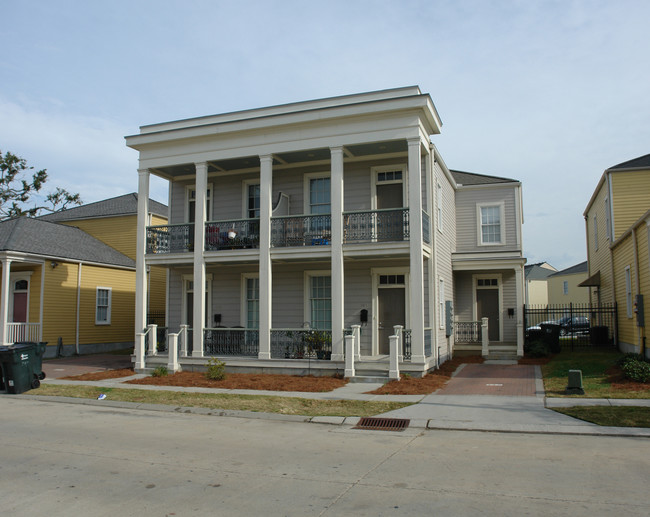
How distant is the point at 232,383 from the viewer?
1439 centimetres

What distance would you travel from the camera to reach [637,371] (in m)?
12.6

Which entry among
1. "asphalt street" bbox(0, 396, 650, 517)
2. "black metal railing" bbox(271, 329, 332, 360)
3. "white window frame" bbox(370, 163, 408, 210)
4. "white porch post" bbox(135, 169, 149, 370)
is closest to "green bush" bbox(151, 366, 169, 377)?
"white porch post" bbox(135, 169, 149, 370)

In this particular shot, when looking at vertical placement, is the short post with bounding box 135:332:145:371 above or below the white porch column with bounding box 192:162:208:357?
below

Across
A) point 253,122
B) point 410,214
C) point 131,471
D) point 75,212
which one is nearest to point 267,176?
point 253,122

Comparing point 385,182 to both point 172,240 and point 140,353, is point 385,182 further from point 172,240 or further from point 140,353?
point 140,353

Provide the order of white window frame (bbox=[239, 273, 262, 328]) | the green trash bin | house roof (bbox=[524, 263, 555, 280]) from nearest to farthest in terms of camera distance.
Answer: the green trash bin
white window frame (bbox=[239, 273, 262, 328])
house roof (bbox=[524, 263, 555, 280])

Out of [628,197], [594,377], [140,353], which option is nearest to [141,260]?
[140,353]

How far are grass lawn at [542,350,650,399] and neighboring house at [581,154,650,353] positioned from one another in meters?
1.34

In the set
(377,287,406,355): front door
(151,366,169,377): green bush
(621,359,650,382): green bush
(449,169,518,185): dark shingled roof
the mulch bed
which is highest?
(449,169,518,185): dark shingled roof

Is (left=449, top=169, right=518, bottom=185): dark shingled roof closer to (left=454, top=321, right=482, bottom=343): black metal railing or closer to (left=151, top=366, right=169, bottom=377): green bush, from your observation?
(left=454, top=321, right=482, bottom=343): black metal railing

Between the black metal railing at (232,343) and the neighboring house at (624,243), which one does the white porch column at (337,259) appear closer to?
the black metal railing at (232,343)

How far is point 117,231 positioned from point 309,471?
2403cm

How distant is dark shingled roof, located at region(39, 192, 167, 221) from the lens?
93.6 ft

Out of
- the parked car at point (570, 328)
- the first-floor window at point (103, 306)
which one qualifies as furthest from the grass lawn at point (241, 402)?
the parked car at point (570, 328)
